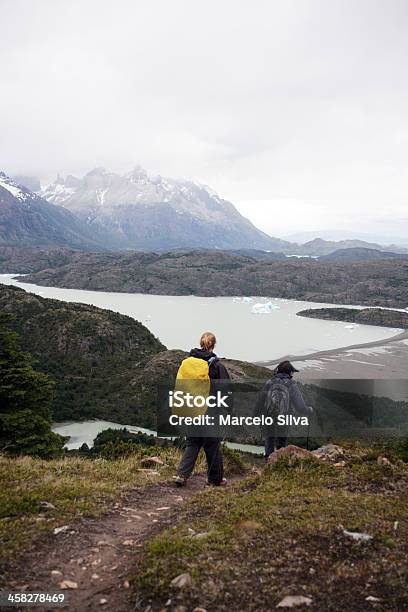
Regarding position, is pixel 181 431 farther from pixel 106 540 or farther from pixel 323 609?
pixel 323 609

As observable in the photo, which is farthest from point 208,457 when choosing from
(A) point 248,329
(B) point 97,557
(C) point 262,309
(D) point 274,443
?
(C) point 262,309

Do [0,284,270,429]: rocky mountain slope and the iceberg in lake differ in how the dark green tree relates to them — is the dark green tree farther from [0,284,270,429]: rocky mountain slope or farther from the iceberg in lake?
the iceberg in lake

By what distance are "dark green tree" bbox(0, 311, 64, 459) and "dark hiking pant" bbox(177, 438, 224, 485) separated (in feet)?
49.5

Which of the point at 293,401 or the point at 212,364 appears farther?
the point at 293,401

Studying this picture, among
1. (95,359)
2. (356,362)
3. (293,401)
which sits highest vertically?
(293,401)

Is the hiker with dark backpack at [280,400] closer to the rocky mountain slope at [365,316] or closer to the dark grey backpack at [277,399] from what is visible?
the dark grey backpack at [277,399]

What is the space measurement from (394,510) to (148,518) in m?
3.54

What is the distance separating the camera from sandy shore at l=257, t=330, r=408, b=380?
78.1 metres

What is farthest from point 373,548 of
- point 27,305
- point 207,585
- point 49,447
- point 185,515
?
point 27,305

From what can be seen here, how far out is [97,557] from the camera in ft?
18.8

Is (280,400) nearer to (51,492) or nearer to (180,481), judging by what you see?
(180,481)

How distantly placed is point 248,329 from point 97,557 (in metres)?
126

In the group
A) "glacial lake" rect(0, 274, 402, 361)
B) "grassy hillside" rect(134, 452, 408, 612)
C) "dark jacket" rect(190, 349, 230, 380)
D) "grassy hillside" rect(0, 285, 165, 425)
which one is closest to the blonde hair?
"dark jacket" rect(190, 349, 230, 380)

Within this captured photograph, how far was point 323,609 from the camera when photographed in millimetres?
4336
